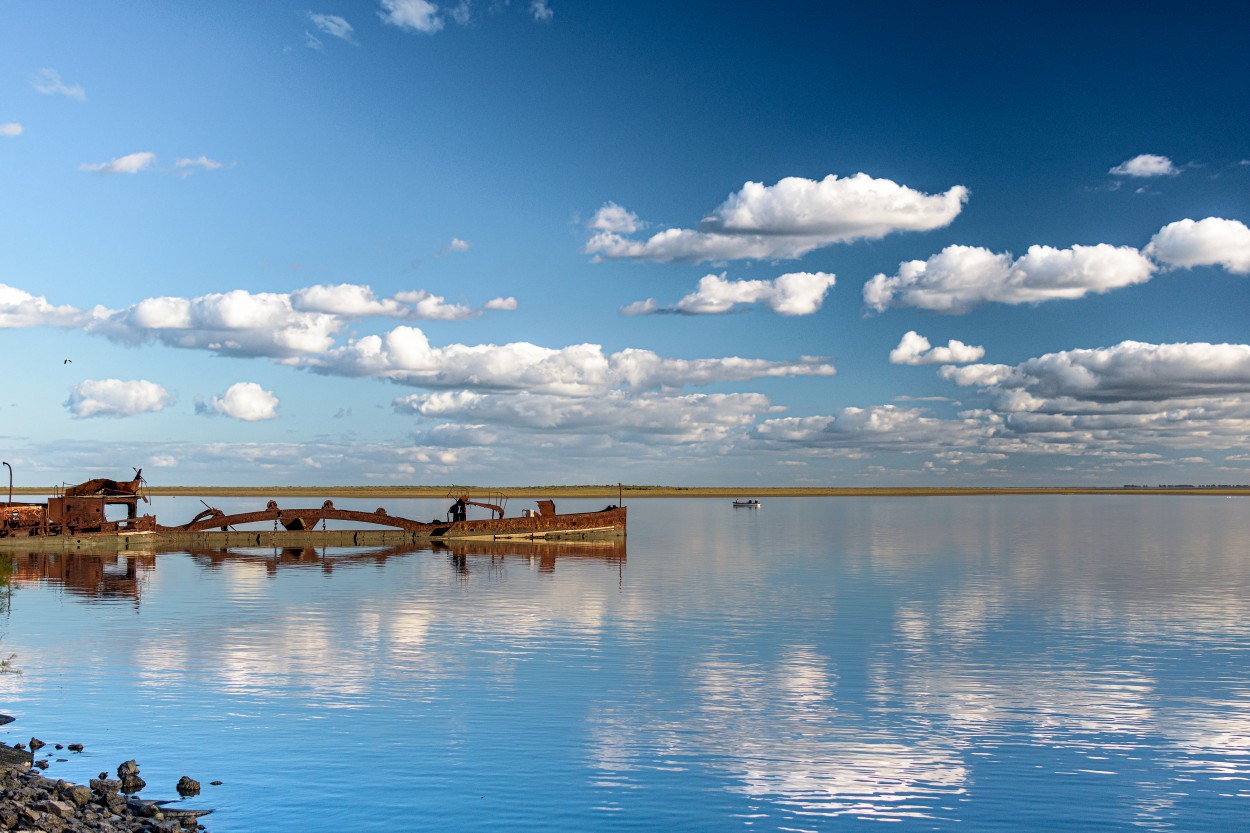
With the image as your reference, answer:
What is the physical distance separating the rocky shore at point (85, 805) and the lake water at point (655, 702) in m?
0.75

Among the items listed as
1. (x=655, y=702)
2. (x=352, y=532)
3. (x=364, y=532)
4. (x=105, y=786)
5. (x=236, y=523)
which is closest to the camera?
(x=105, y=786)

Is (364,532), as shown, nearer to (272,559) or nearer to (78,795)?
(272,559)

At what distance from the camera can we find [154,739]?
25.9 meters

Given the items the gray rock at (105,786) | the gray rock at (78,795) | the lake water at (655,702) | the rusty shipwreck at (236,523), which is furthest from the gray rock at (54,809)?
the rusty shipwreck at (236,523)

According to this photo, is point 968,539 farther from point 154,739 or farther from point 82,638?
point 154,739

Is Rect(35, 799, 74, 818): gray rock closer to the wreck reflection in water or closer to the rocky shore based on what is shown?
the rocky shore

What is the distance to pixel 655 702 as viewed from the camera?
3006 cm

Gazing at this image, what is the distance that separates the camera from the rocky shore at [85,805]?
17.4 m

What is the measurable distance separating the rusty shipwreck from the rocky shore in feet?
223

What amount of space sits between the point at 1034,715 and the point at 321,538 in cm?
8279

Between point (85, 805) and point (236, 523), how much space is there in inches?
3326

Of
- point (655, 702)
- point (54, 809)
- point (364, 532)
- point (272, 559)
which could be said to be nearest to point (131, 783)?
point (54, 809)

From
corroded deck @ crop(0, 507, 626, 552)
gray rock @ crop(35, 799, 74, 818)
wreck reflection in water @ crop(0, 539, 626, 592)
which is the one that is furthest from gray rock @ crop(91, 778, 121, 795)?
corroded deck @ crop(0, 507, 626, 552)

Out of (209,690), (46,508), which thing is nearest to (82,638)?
(209,690)
